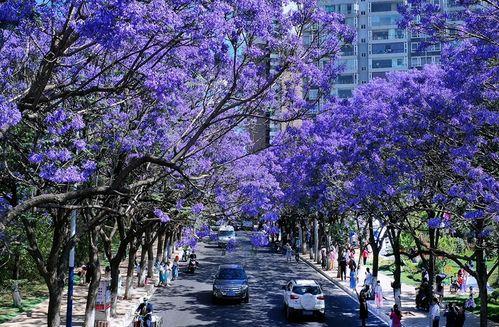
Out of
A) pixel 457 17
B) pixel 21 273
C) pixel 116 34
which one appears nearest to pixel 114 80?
pixel 116 34

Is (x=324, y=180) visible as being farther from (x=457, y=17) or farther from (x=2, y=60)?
(x=2, y=60)

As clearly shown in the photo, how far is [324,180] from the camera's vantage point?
2758 cm

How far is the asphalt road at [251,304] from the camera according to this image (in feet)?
73.5

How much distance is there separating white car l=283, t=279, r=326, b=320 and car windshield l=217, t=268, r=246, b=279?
199 inches

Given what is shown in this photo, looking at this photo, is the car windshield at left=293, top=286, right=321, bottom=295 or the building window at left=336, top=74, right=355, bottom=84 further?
the building window at left=336, top=74, right=355, bottom=84

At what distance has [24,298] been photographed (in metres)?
26.2

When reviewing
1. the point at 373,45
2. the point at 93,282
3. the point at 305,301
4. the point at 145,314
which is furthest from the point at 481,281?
the point at 373,45

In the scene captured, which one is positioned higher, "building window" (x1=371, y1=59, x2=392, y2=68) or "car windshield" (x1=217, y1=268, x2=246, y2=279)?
"building window" (x1=371, y1=59, x2=392, y2=68)

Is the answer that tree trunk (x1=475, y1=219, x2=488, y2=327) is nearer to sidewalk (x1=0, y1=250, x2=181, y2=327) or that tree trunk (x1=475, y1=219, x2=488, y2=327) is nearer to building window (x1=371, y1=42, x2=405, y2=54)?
sidewalk (x1=0, y1=250, x2=181, y2=327)

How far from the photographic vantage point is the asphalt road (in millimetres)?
22405

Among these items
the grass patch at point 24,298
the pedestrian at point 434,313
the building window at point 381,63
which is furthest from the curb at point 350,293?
the building window at point 381,63

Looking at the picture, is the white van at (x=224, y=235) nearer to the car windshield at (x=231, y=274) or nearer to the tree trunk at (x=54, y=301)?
the car windshield at (x=231, y=274)

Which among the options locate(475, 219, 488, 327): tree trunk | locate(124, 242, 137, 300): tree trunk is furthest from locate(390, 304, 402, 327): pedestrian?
locate(124, 242, 137, 300): tree trunk

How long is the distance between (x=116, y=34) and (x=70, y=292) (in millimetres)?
9452
